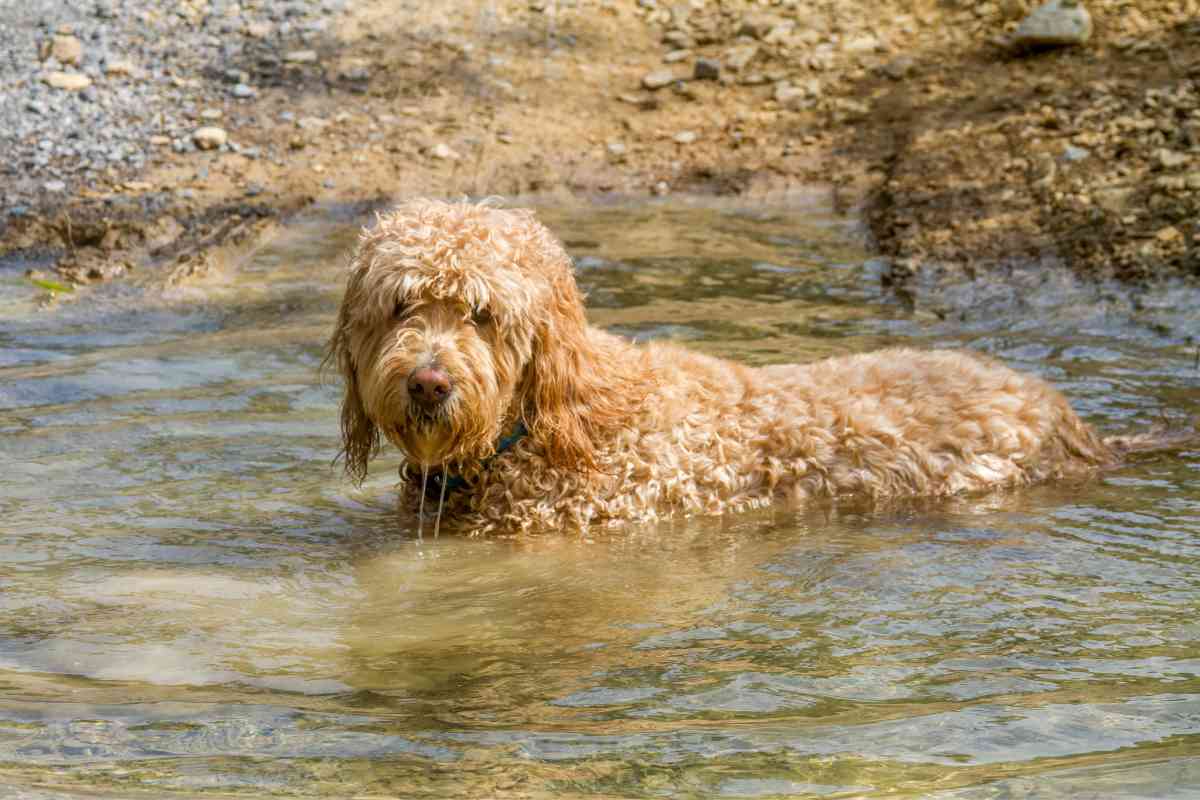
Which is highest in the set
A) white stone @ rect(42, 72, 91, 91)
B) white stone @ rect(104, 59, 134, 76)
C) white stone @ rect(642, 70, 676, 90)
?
white stone @ rect(642, 70, 676, 90)

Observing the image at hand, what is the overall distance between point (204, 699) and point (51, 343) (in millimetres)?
5608

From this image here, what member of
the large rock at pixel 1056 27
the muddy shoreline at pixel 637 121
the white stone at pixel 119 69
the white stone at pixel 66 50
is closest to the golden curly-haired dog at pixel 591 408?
the muddy shoreline at pixel 637 121

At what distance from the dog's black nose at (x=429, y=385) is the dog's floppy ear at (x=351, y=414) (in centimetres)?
53

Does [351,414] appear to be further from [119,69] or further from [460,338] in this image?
[119,69]

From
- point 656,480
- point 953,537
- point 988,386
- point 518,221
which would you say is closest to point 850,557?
point 953,537

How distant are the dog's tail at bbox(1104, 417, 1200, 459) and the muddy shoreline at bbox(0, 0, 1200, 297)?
304 cm

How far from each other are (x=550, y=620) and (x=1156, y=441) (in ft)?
11.7

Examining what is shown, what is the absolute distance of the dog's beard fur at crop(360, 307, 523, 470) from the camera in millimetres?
5918

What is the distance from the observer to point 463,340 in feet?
19.6

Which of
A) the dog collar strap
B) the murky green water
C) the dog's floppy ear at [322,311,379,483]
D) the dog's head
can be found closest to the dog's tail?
the murky green water

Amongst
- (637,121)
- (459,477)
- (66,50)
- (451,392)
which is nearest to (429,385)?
(451,392)

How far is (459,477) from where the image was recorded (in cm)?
663

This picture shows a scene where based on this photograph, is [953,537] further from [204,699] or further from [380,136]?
[380,136]

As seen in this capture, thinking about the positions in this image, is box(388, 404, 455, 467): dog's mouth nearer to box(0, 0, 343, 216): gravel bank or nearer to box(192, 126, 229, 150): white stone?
box(0, 0, 343, 216): gravel bank
